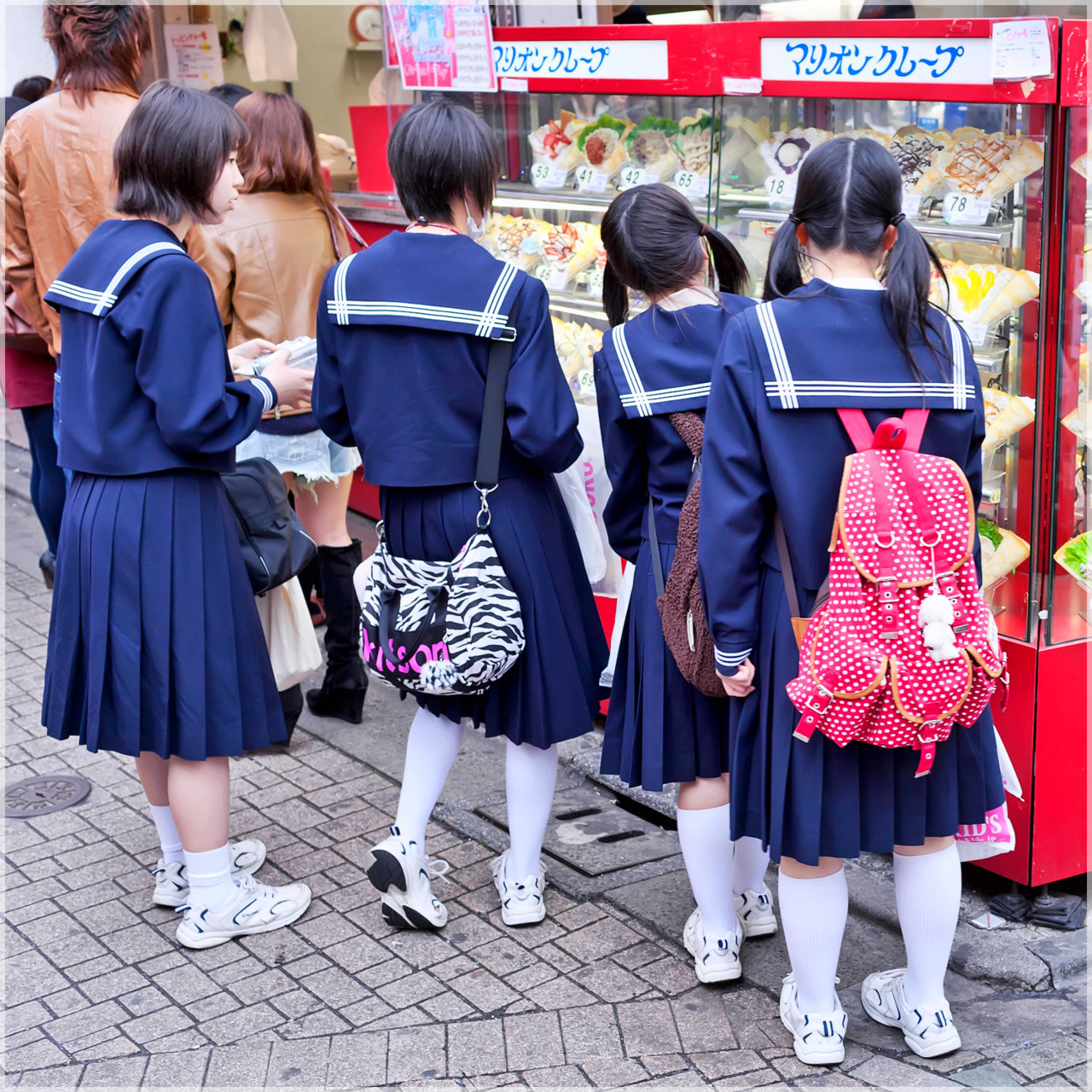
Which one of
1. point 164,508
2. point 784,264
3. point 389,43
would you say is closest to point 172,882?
point 164,508

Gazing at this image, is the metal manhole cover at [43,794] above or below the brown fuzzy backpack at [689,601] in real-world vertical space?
below

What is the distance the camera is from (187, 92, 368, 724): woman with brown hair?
421 cm

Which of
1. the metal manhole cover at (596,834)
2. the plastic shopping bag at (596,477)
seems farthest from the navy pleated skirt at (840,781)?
the plastic shopping bag at (596,477)

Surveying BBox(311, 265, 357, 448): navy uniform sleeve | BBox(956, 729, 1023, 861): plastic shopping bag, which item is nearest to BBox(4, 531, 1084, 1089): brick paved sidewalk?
BBox(956, 729, 1023, 861): plastic shopping bag

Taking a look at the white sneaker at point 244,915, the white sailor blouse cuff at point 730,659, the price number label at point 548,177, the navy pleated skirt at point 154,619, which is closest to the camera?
the white sailor blouse cuff at point 730,659

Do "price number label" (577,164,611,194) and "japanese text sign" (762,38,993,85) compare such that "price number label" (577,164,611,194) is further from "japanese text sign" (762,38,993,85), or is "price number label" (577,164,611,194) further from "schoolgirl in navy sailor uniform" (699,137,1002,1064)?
"schoolgirl in navy sailor uniform" (699,137,1002,1064)

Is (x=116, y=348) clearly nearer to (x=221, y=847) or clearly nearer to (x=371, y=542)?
(x=221, y=847)

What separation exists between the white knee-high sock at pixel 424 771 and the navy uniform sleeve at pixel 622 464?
69cm

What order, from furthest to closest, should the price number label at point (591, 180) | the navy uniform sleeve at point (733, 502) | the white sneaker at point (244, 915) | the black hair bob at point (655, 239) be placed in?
the price number label at point (591, 180) → the white sneaker at point (244, 915) → the black hair bob at point (655, 239) → the navy uniform sleeve at point (733, 502)

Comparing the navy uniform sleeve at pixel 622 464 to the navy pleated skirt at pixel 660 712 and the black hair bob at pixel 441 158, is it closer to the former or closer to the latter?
the navy pleated skirt at pixel 660 712

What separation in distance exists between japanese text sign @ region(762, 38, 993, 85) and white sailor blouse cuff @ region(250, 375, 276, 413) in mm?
1645

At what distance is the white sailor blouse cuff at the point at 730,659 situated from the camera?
2625 millimetres

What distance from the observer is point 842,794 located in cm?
258

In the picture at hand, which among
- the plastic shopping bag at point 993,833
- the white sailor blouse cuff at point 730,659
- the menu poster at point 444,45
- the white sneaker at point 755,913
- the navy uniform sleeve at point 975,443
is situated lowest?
the white sneaker at point 755,913
